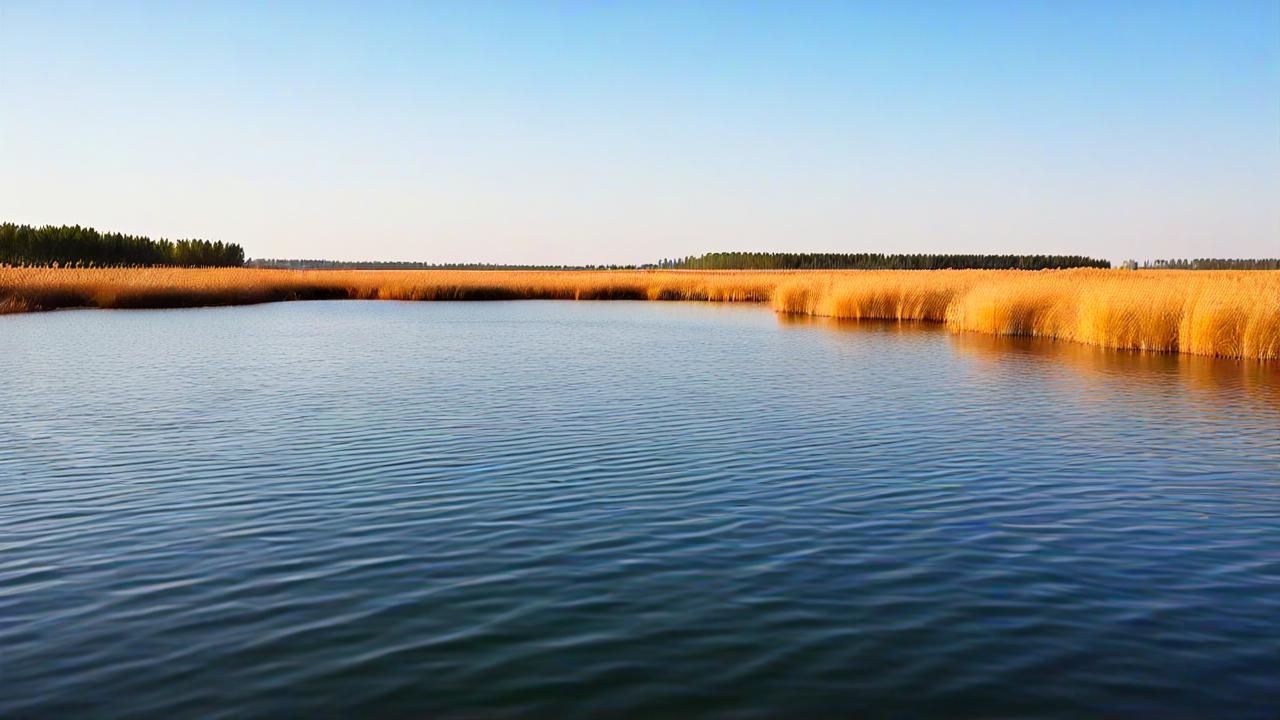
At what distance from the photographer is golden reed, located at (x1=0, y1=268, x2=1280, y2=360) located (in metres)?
20.4

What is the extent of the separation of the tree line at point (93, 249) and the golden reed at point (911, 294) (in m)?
30.0

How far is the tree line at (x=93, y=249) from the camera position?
79688 mm

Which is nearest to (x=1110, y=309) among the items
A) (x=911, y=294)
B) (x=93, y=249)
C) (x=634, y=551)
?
(x=911, y=294)

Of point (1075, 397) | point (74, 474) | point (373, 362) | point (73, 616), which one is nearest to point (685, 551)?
point (73, 616)

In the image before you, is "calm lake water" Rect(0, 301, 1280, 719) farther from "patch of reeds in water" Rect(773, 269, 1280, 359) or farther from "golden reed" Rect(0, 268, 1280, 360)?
"golden reed" Rect(0, 268, 1280, 360)

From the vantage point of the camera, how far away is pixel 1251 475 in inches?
372

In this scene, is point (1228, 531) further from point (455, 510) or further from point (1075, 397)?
point (1075, 397)

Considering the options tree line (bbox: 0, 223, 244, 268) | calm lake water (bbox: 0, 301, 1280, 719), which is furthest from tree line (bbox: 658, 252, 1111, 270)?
calm lake water (bbox: 0, 301, 1280, 719)

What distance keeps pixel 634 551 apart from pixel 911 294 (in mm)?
28217

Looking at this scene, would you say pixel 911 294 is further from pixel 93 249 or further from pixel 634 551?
pixel 93 249

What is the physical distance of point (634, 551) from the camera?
6715 mm

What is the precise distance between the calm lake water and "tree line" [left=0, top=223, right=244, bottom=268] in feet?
214

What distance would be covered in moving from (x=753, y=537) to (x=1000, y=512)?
2.13 m

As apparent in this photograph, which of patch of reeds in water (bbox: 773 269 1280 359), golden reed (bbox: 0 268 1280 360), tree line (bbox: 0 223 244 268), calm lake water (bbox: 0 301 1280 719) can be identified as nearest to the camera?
calm lake water (bbox: 0 301 1280 719)
